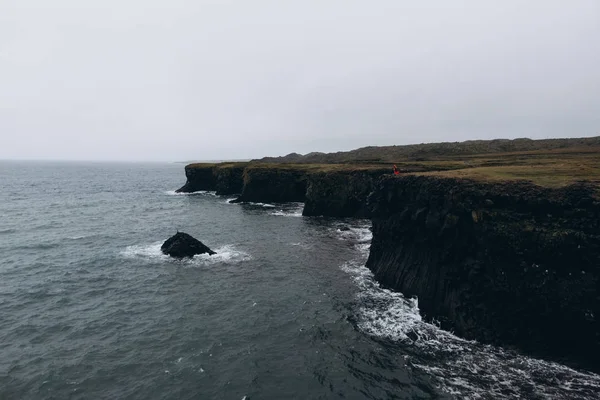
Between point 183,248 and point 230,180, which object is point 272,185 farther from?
point 183,248

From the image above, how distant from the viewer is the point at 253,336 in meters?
28.9

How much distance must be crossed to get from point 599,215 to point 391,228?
733 inches

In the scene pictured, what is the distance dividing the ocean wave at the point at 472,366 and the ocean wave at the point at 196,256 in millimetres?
21719

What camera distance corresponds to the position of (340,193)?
257 feet

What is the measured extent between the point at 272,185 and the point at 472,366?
7706 cm

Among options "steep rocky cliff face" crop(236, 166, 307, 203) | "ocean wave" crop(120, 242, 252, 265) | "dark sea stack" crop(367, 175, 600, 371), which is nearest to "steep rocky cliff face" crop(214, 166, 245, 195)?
"steep rocky cliff face" crop(236, 166, 307, 203)

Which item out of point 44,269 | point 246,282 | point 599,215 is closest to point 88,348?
point 246,282

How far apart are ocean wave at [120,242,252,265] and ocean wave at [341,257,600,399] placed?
21719mm

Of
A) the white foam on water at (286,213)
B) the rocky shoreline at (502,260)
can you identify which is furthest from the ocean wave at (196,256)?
the white foam on water at (286,213)

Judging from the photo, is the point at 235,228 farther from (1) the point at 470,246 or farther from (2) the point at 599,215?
(2) the point at 599,215

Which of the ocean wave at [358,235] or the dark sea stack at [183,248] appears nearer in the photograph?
the dark sea stack at [183,248]

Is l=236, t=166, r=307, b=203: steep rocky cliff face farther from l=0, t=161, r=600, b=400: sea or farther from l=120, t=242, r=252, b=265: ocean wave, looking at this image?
l=120, t=242, r=252, b=265: ocean wave

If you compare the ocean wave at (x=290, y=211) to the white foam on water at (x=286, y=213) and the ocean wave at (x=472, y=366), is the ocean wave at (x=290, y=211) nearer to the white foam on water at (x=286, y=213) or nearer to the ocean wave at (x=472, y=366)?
the white foam on water at (x=286, y=213)

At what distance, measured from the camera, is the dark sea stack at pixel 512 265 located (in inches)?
957
